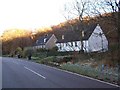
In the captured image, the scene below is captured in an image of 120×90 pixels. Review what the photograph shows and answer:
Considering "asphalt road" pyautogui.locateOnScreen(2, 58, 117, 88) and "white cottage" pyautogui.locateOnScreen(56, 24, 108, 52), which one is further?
"white cottage" pyautogui.locateOnScreen(56, 24, 108, 52)

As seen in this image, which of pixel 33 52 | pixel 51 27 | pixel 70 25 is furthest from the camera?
pixel 51 27

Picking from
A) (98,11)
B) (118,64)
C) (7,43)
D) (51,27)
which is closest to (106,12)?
(98,11)

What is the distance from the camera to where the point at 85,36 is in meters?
79.8

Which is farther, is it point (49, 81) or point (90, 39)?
point (90, 39)

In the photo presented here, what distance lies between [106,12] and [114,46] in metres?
5.00

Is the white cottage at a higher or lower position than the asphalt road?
higher

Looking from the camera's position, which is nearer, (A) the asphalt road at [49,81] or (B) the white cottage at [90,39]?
(A) the asphalt road at [49,81]

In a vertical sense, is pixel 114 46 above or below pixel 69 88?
above

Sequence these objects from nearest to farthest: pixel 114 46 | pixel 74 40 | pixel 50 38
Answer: pixel 114 46
pixel 74 40
pixel 50 38

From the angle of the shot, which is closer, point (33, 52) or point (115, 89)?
point (115, 89)

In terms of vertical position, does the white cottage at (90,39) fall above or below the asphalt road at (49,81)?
above

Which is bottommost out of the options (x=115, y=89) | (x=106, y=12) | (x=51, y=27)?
(x=115, y=89)

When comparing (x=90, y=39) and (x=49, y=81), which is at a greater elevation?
(x=90, y=39)

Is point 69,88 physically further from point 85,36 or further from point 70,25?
point 85,36
